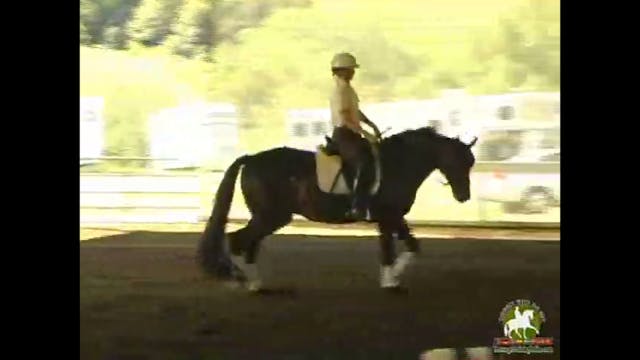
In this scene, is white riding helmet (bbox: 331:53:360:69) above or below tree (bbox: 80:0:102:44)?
below

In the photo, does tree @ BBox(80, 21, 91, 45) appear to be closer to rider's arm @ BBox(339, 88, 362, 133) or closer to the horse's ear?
rider's arm @ BBox(339, 88, 362, 133)

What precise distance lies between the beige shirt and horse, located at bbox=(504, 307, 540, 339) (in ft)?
4.05

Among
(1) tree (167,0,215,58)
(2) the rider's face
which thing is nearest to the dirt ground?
(2) the rider's face

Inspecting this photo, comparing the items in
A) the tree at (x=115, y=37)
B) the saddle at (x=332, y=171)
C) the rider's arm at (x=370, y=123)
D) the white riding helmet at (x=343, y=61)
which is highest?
the tree at (x=115, y=37)

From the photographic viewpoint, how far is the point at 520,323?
366cm

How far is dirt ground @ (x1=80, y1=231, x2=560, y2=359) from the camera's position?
3623 millimetres

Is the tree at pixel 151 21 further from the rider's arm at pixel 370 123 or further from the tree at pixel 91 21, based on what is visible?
the rider's arm at pixel 370 123

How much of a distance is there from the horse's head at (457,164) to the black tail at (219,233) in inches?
37.4

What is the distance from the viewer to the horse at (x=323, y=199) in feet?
11.9

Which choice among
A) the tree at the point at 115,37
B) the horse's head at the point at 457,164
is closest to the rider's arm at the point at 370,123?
the horse's head at the point at 457,164

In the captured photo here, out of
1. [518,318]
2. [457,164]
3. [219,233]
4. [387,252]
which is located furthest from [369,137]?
[518,318]
